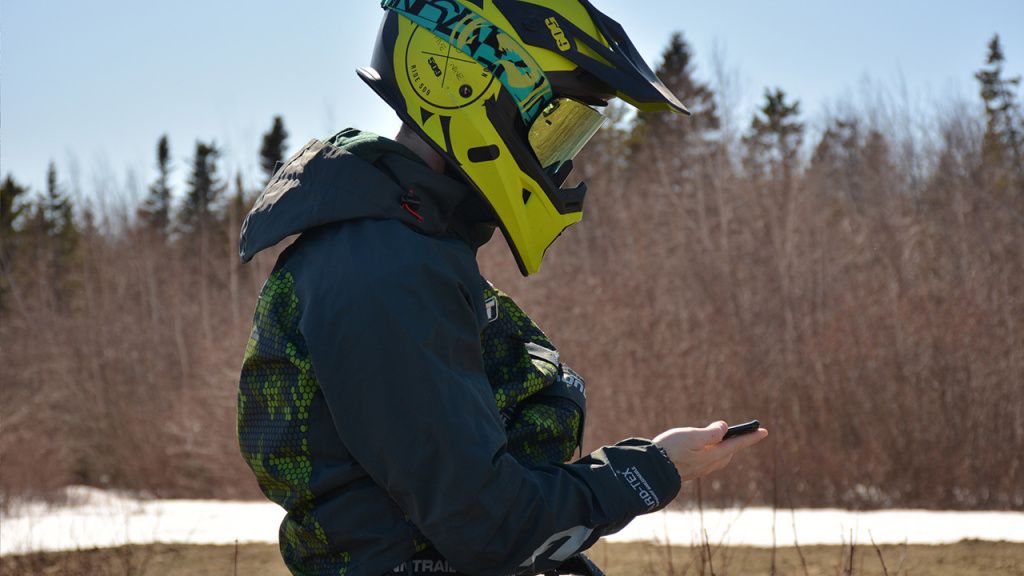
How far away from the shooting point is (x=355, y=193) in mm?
1882

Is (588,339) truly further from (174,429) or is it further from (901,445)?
(174,429)

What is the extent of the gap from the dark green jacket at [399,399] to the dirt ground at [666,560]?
2613 millimetres

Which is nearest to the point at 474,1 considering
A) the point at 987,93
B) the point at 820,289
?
the point at 820,289

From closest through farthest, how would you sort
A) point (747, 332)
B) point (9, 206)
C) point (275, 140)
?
point (747, 332) → point (9, 206) → point (275, 140)

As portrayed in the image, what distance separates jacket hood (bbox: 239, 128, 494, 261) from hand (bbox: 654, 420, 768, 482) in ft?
1.83

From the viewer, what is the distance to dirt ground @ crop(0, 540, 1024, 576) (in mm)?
Answer: 4758

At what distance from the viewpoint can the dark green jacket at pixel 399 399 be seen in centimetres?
170

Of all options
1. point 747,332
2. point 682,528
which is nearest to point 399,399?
point 682,528

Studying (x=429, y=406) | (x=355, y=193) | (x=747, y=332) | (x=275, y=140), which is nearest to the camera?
(x=429, y=406)

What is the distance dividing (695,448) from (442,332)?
23.7 inches

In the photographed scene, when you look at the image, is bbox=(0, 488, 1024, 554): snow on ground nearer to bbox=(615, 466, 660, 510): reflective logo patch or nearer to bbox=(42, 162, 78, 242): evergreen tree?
bbox=(615, 466, 660, 510): reflective logo patch

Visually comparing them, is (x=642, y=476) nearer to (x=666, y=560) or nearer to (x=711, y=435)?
(x=711, y=435)

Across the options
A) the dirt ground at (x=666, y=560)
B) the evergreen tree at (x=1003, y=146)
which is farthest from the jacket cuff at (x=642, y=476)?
the evergreen tree at (x=1003, y=146)

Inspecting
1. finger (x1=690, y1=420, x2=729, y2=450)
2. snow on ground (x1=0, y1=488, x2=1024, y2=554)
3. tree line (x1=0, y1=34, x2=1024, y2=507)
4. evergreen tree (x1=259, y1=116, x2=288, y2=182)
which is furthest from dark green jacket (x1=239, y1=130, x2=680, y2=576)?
evergreen tree (x1=259, y1=116, x2=288, y2=182)
